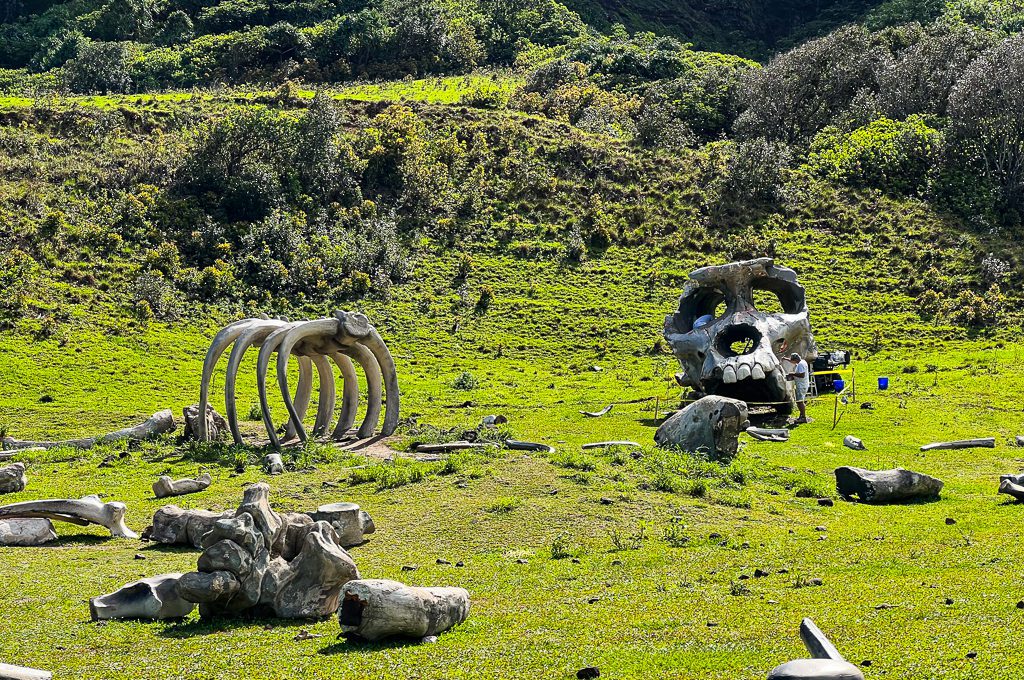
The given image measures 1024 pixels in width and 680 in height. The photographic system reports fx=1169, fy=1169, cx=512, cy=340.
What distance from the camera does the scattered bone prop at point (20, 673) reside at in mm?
8688

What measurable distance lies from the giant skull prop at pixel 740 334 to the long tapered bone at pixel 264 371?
33.8 ft

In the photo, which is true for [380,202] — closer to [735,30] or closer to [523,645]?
[523,645]

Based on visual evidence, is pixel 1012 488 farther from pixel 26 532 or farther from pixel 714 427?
pixel 26 532

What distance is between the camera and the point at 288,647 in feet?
33.6

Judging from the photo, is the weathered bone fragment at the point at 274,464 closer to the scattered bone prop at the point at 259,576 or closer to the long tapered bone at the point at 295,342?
the long tapered bone at the point at 295,342

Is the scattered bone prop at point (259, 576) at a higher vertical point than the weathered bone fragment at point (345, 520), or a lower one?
higher

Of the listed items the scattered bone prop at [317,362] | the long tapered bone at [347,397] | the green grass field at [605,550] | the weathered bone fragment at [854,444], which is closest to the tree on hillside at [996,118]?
the green grass field at [605,550]

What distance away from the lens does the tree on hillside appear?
60.2 metres

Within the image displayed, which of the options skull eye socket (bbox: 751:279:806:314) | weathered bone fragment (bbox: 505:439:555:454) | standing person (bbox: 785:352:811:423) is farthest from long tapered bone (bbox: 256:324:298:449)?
skull eye socket (bbox: 751:279:806:314)

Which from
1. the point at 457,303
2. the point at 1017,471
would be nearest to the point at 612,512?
the point at 1017,471

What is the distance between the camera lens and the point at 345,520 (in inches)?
588

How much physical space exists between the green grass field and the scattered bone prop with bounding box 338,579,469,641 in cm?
17

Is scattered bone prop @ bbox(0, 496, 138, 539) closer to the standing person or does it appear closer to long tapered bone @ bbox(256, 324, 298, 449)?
long tapered bone @ bbox(256, 324, 298, 449)

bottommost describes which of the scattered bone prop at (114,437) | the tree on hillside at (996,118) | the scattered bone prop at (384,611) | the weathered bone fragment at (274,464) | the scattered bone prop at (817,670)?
the scattered bone prop at (114,437)
